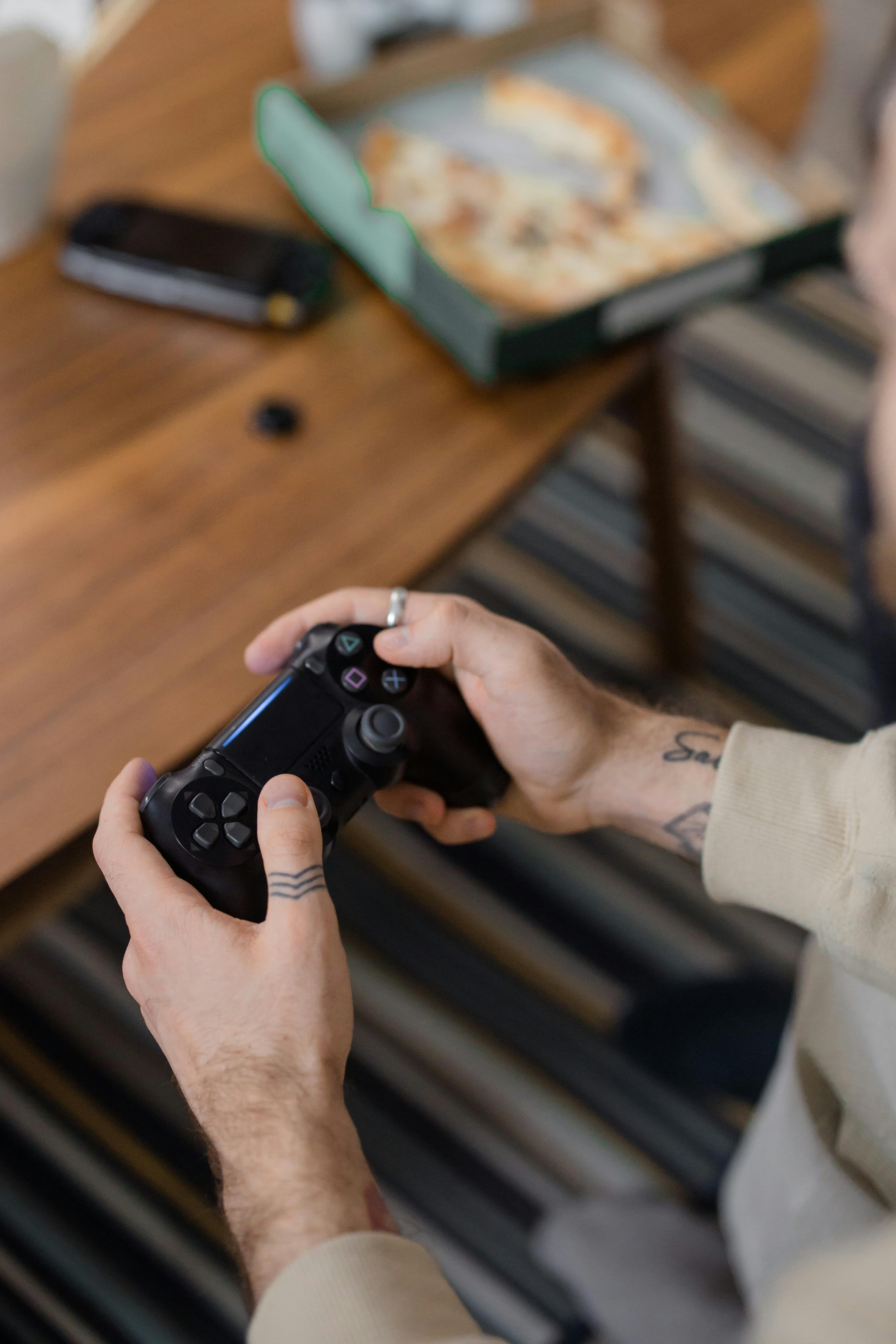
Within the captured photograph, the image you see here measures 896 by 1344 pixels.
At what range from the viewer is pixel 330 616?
2.02 feet

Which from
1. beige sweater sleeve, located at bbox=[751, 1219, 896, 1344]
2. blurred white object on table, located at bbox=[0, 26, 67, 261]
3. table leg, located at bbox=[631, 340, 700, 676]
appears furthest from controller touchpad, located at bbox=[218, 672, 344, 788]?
table leg, located at bbox=[631, 340, 700, 676]

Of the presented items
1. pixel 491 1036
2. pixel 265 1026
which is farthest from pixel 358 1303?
pixel 491 1036

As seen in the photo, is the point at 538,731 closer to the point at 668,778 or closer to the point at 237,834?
the point at 668,778

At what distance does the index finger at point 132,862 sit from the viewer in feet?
1.57

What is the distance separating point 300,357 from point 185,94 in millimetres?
398

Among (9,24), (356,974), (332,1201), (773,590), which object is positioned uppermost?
(9,24)

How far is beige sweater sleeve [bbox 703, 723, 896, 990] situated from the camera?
1.73ft

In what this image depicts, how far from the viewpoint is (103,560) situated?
718 mm

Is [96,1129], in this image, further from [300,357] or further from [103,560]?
[300,357]

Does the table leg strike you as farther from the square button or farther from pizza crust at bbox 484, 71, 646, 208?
the square button

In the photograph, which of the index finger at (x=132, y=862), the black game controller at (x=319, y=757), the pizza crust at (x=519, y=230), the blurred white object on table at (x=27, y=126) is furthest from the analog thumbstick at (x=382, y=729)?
the blurred white object on table at (x=27, y=126)

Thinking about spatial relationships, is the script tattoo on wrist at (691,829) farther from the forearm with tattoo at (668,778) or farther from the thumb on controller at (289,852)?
the thumb on controller at (289,852)

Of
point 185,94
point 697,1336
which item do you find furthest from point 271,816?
point 185,94

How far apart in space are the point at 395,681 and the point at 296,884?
0.49 ft
